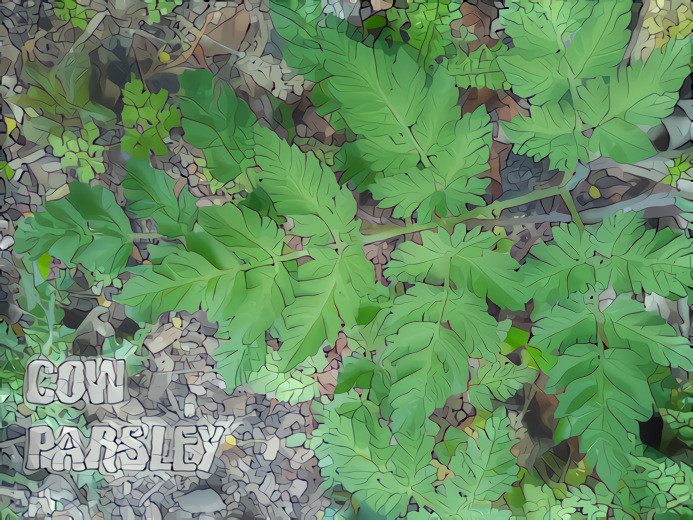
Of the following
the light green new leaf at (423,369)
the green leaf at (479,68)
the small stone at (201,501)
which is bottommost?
the small stone at (201,501)

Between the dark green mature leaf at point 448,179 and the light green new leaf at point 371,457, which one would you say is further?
the light green new leaf at point 371,457

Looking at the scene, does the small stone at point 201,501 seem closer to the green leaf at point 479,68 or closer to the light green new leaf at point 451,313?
the light green new leaf at point 451,313

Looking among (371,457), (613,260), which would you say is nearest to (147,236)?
(371,457)

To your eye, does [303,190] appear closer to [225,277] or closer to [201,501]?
[225,277]

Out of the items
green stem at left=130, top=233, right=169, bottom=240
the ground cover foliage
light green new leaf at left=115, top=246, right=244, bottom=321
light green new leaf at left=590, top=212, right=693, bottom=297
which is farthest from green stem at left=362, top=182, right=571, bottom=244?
green stem at left=130, top=233, right=169, bottom=240

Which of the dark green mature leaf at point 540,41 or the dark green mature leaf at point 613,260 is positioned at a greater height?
the dark green mature leaf at point 540,41

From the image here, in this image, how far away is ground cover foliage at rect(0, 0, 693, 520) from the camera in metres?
0.73

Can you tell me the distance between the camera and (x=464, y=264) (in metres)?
0.75

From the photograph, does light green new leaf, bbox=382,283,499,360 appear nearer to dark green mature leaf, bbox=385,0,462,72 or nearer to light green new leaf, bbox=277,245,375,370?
light green new leaf, bbox=277,245,375,370

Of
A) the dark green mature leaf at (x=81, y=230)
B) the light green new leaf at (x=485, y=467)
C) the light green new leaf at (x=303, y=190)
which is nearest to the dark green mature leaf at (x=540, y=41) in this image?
the light green new leaf at (x=303, y=190)

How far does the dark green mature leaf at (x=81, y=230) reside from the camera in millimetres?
772

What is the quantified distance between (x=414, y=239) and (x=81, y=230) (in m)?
0.54

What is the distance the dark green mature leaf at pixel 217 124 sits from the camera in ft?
2.50

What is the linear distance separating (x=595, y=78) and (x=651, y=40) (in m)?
0.17
